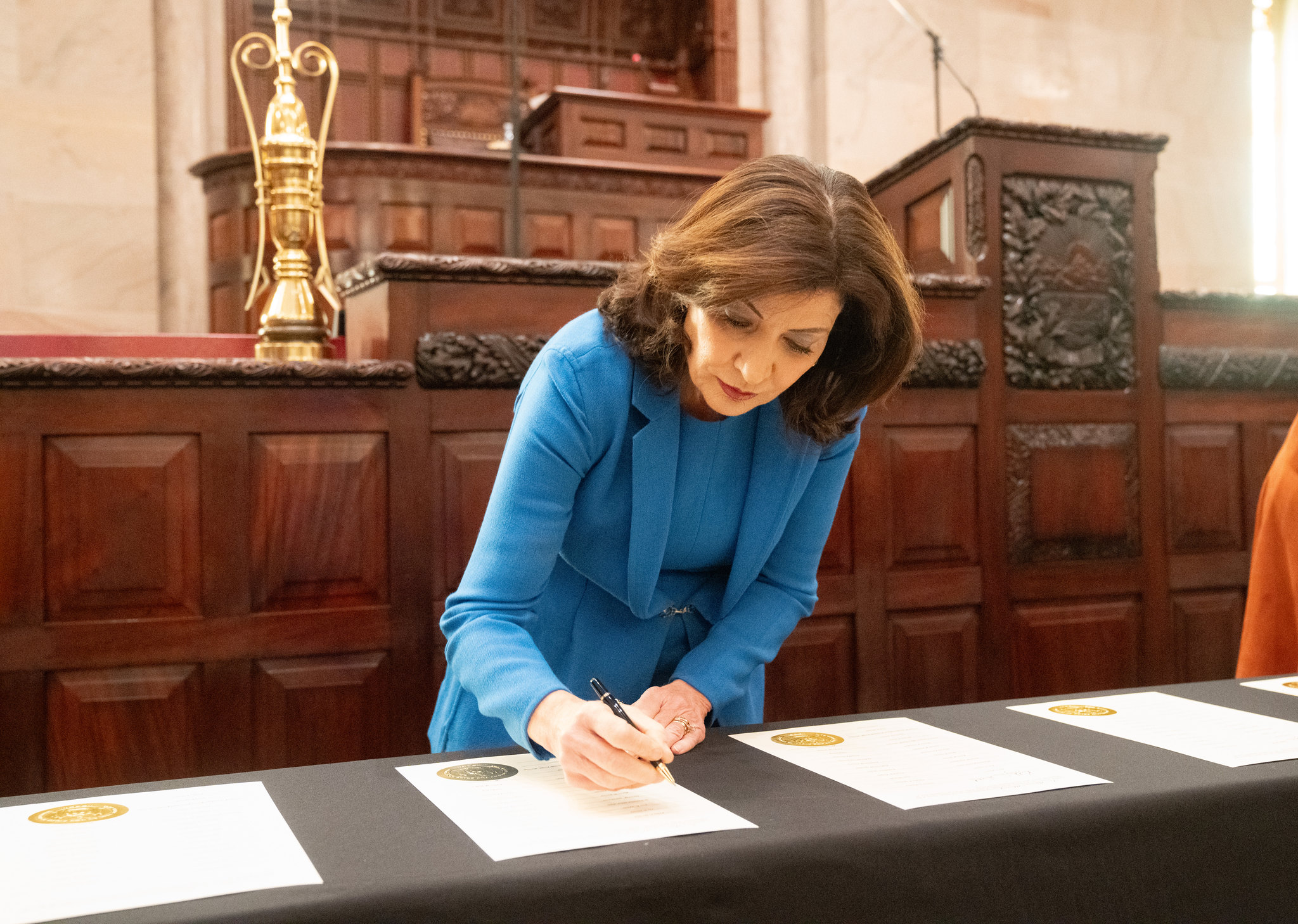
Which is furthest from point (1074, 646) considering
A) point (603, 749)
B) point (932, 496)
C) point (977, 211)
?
point (603, 749)

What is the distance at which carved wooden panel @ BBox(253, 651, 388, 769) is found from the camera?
2.58 m

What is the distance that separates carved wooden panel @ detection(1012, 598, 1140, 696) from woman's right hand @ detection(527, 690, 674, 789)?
7.99 feet

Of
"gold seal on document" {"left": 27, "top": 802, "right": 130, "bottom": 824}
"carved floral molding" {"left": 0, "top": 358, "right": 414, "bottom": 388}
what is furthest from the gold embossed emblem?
"carved floral molding" {"left": 0, "top": 358, "right": 414, "bottom": 388}

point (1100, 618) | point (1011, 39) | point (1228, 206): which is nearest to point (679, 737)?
point (1100, 618)

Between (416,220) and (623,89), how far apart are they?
13.9 feet

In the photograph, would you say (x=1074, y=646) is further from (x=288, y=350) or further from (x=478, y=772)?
(x=478, y=772)

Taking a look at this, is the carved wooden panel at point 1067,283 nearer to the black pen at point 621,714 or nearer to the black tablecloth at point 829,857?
the black tablecloth at point 829,857

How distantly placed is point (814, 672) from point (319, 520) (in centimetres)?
138

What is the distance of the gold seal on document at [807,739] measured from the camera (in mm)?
1318

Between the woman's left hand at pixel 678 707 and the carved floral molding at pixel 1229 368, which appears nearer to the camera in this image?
the woman's left hand at pixel 678 707

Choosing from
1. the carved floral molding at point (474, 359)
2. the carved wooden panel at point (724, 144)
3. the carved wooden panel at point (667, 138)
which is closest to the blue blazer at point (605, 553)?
the carved floral molding at point (474, 359)

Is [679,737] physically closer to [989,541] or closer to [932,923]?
[932,923]

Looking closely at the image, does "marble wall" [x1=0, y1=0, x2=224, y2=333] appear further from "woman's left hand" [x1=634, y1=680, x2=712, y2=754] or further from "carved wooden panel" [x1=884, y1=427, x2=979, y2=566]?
"woman's left hand" [x1=634, y1=680, x2=712, y2=754]

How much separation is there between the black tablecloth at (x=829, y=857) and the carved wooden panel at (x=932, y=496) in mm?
1924
